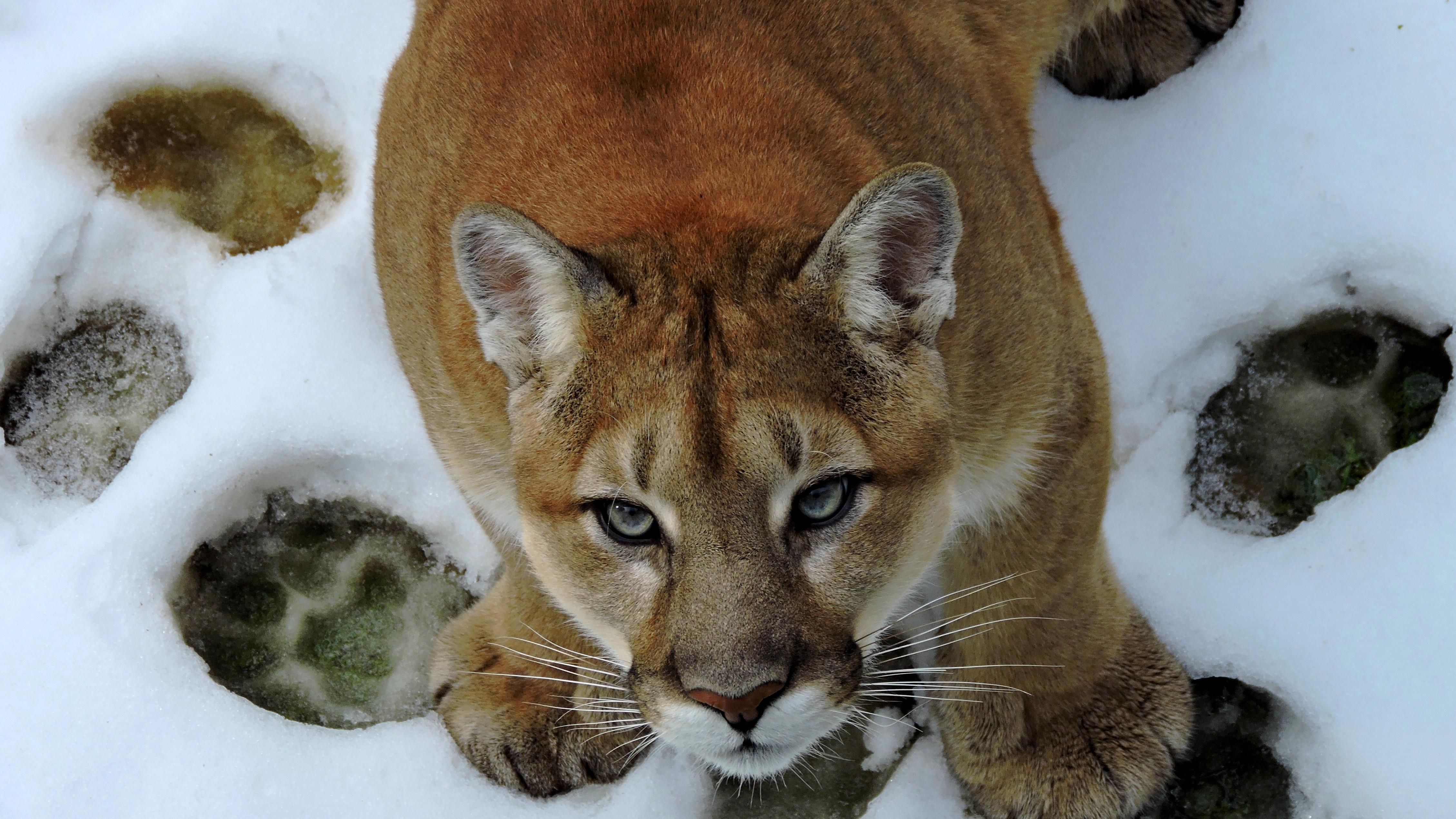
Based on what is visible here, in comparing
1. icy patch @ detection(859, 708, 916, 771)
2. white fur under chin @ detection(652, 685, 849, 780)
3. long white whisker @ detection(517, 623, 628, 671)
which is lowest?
icy patch @ detection(859, 708, 916, 771)

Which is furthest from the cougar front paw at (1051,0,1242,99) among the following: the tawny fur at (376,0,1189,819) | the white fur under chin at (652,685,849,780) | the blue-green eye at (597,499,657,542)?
the white fur under chin at (652,685,849,780)

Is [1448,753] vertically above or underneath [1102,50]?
underneath

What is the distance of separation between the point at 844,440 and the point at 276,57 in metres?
2.74

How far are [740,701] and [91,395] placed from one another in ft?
8.46

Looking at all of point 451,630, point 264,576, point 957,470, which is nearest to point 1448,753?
point 957,470

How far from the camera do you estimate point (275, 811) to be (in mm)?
3271

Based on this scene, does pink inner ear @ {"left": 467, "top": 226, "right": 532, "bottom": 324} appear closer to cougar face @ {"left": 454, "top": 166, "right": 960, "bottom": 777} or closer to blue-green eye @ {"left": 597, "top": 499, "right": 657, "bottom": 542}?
cougar face @ {"left": 454, "top": 166, "right": 960, "bottom": 777}

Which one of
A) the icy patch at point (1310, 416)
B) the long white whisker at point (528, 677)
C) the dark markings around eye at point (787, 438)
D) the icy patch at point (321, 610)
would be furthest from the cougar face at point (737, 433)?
the icy patch at point (1310, 416)

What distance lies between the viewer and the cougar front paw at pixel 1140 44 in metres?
3.98

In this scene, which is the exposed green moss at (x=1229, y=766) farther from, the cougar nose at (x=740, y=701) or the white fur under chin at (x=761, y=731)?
the cougar nose at (x=740, y=701)

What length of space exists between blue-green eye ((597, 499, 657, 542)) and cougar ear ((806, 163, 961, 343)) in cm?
56

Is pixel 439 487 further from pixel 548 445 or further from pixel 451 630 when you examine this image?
pixel 548 445

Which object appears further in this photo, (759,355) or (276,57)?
(276,57)

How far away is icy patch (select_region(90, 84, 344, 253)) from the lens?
13.1ft
